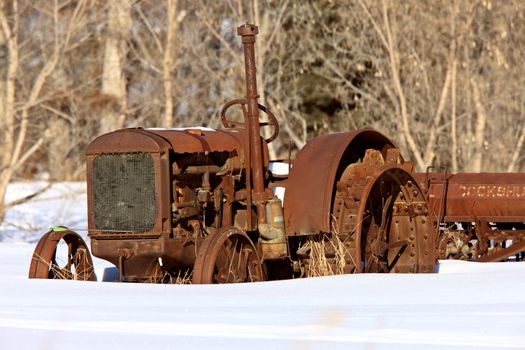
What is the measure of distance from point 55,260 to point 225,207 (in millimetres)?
1343

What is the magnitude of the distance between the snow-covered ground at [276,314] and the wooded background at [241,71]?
410 inches

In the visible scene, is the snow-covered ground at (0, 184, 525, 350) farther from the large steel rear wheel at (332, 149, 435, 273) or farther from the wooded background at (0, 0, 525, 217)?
the wooded background at (0, 0, 525, 217)

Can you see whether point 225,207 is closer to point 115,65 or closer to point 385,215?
point 385,215

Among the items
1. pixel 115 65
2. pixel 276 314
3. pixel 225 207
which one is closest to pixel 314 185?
pixel 225 207

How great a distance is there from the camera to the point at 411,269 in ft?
30.9

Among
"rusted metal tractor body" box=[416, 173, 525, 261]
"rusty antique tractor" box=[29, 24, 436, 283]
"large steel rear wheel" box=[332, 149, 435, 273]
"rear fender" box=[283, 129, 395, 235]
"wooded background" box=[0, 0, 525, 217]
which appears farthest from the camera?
"wooded background" box=[0, 0, 525, 217]

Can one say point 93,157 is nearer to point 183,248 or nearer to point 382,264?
point 183,248

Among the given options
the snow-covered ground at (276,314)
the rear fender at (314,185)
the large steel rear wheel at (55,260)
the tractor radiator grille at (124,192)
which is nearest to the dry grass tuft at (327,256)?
the rear fender at (314,185)

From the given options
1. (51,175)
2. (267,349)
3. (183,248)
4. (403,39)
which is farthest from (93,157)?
(403,39)

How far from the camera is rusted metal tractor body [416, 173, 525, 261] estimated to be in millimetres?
10672

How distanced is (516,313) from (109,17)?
1556 centimetres

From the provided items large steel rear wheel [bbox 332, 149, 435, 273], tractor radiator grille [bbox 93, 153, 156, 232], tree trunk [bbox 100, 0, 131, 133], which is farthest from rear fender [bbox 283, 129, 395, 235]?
tree trunk [bbox 100, 0, 131, 133]

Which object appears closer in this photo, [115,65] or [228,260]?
[228,260]

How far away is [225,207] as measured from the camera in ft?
28.2
